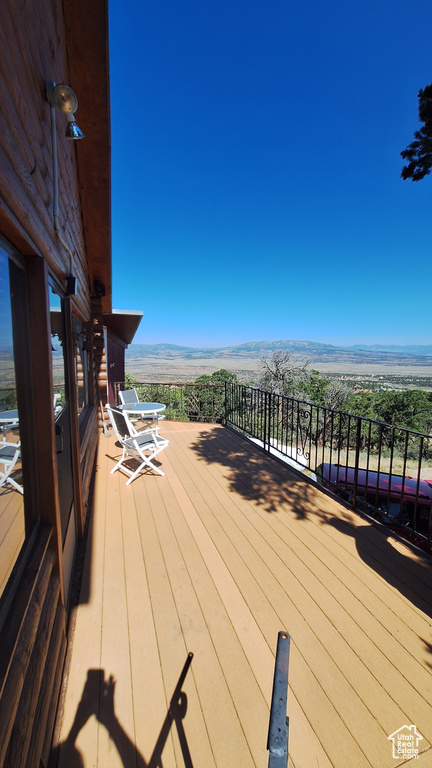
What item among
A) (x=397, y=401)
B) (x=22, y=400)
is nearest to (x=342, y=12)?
(x=22, y=400)

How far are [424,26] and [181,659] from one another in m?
8.81

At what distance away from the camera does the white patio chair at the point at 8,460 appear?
924 mm

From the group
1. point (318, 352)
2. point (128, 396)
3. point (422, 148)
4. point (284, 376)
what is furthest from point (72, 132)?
point (318, 352)

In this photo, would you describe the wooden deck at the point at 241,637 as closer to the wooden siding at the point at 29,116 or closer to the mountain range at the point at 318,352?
the wooden siding at the point at 29,116

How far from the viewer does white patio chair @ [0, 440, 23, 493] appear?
0.92 meters

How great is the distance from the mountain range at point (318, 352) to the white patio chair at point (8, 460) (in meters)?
31.0

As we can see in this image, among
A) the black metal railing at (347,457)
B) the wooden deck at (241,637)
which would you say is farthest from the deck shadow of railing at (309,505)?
the black metal railing at (347,457)

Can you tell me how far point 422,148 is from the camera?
4289 millimetres

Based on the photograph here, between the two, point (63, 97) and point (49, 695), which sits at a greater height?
point (63, 97)

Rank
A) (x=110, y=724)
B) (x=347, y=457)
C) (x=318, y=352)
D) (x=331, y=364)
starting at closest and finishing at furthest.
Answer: (x=110, y=724), (x=347, y=457), (x=331, y=364), (x=318, y=352)

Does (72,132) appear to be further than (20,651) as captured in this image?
Yes

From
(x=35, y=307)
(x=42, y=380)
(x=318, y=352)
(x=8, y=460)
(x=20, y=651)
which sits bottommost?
(x=20, y=651)

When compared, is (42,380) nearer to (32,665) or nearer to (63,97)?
(32,665)

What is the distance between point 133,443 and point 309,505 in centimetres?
212
